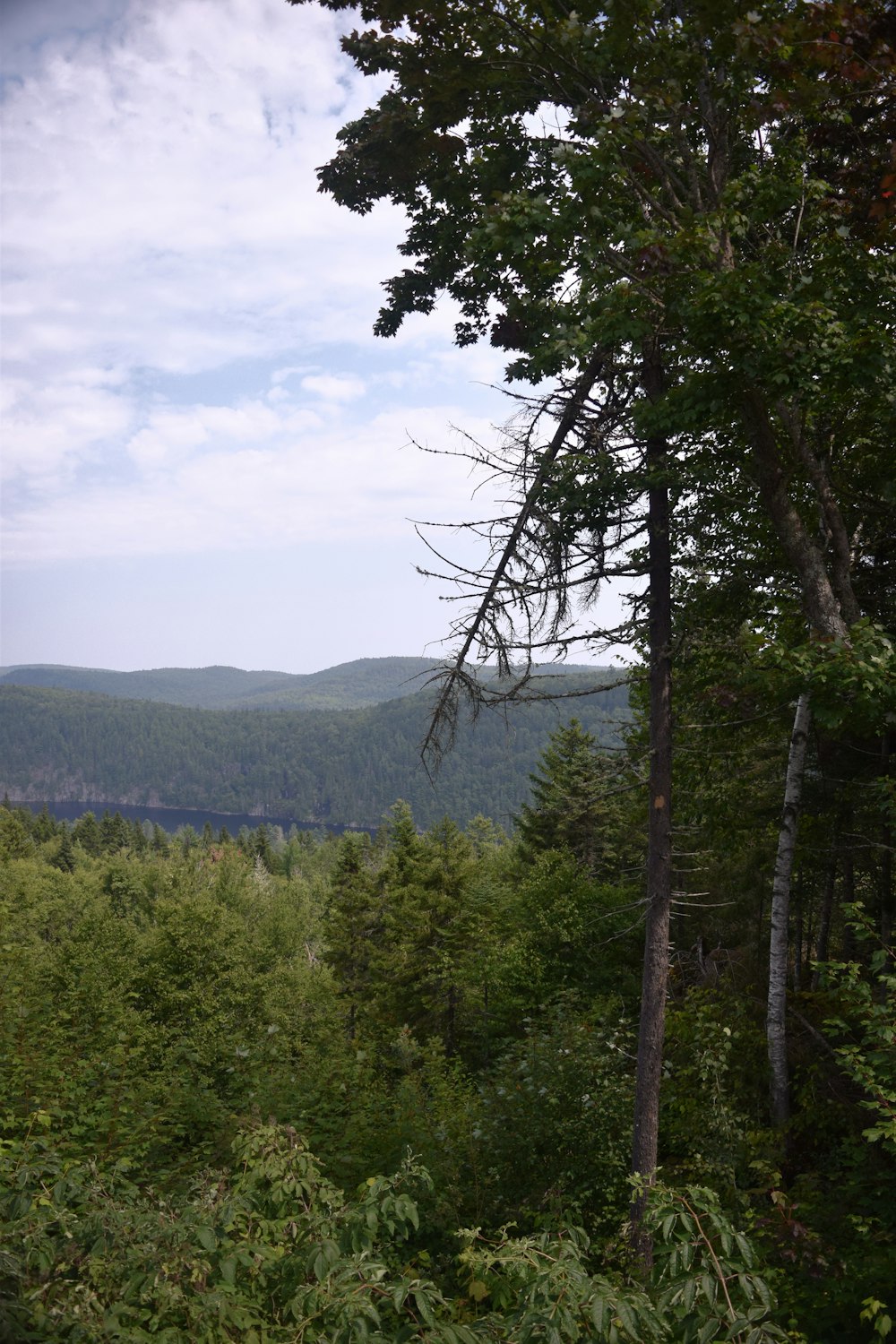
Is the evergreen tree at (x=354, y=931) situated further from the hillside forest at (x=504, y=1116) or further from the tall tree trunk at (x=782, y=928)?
the tall tree trunk at (x=782, y=928)

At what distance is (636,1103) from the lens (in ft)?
25.5

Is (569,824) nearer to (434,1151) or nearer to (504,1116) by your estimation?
(504,1116)

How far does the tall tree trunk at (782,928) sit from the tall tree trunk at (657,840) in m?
1.83

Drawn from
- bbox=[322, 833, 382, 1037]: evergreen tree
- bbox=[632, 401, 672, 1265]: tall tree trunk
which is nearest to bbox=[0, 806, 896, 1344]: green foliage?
bbox=[632, 401, 672, 1265]: tall tree trunk

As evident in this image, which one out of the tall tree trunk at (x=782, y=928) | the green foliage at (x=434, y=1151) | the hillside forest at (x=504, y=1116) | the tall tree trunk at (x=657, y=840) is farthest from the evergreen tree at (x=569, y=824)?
the tall tree trunk at (x=657, y=840)

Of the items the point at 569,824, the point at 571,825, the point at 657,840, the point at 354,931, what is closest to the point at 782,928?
the point at 657,840

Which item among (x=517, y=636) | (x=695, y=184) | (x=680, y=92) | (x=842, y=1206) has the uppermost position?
(x=680, y=92)

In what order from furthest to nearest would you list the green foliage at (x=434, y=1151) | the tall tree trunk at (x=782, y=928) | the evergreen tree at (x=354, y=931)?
the evergreen tree at (x=354, y=931) → the tall tree trunk at (x=782, y=928) → the green foliage at (x=434, y=1151)

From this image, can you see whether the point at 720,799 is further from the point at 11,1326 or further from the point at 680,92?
the point at 11,1326

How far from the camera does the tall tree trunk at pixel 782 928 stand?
8883mm

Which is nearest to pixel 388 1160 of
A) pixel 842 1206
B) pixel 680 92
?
pixel 842 1206

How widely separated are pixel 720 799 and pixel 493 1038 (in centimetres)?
1306

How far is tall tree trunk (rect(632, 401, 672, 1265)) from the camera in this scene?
25.4 feet

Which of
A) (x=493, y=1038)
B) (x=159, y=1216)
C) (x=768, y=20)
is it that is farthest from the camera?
(x=493, y=1038)
